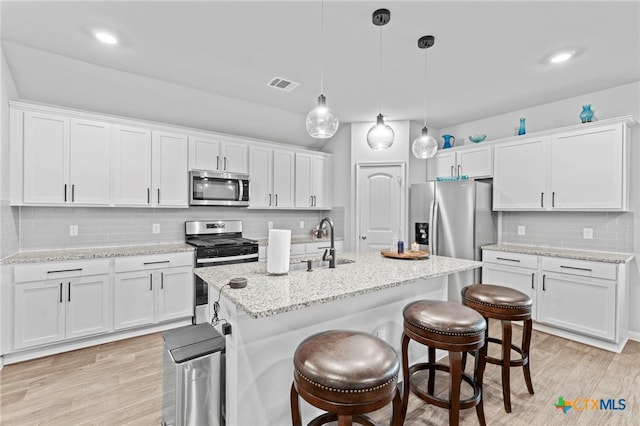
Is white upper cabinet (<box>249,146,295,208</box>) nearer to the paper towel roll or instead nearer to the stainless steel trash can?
the paper towel roll

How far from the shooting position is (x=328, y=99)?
372 centimetres

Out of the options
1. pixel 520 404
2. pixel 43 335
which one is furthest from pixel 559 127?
pixel 43 335

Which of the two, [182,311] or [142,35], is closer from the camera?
[142,35]

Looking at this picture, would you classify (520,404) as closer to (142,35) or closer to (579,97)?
(579,97)

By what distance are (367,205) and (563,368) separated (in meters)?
2.88

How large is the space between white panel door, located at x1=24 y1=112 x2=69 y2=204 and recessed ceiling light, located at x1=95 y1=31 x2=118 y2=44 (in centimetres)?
106

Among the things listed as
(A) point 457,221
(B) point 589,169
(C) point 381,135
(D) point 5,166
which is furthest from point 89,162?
(B) point 589,169

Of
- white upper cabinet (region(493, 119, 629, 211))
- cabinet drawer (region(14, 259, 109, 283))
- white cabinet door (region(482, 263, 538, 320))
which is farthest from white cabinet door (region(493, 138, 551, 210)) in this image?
cabinet drawer (region(14, 259, 109, 283))

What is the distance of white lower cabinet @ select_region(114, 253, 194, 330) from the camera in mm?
3029

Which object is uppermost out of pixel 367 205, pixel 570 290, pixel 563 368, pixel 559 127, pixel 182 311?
pixel 559 127

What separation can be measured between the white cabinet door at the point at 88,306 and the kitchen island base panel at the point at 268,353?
6.66 ft

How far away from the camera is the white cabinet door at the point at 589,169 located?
305 cm

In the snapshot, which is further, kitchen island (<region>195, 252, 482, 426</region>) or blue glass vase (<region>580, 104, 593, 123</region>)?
blue glass vase (<region>580, 104, 593, 123</region>)

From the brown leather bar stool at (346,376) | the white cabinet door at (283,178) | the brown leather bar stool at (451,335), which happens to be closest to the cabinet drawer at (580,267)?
the brown leather bar stool at (451,335)
